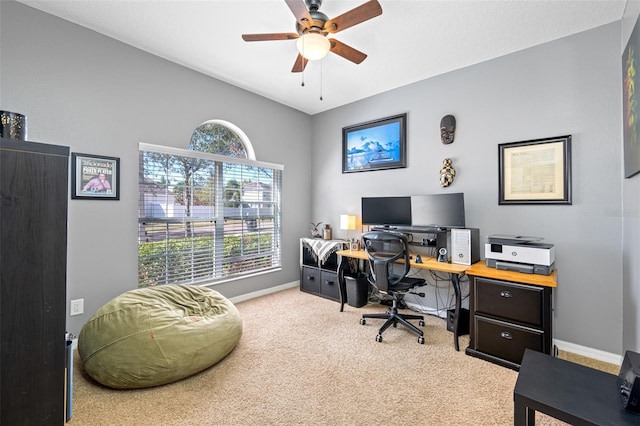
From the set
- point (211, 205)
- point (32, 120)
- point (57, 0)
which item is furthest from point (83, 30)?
point (211, 205)

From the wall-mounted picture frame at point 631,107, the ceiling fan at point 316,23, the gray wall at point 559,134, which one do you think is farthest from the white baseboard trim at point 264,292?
the wall-mounted picture frame at point 631,107

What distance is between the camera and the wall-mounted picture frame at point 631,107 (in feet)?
5.57

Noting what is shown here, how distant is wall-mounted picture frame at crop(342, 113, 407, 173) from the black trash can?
5.18 ft

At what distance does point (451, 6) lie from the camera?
2.16 m

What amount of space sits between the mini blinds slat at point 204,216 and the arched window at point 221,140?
187 mm

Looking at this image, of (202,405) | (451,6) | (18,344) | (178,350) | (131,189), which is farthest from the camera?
(131,189)

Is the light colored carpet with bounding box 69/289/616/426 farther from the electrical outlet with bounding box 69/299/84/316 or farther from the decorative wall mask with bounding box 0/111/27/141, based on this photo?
the decorative wall mask with bounding box 0/111/27/141

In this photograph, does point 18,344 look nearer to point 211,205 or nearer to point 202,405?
point 202,405

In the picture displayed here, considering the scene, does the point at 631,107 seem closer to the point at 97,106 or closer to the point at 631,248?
the point at 631,248

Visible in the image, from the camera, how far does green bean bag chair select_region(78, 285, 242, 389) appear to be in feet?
6.04

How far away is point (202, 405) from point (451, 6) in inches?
136

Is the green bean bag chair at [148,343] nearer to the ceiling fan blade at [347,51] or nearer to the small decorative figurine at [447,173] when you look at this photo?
the ceiling fan blade at [347,51]

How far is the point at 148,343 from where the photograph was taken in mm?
1888

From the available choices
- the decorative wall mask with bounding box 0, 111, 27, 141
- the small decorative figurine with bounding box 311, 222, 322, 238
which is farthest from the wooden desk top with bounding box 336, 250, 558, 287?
the decorative wall mask with bounding box 0, 111, 27, 141
